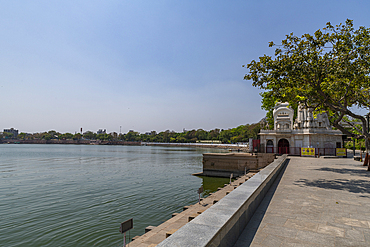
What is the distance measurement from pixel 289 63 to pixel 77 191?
17.8m

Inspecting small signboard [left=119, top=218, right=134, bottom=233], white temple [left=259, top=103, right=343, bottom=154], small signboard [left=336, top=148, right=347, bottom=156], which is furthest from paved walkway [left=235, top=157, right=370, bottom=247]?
white temple [left=259, top=103, right=343, bottom=154]

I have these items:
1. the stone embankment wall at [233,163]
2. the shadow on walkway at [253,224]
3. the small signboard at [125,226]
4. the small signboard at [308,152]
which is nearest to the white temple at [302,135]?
the small signboard at [308,152]

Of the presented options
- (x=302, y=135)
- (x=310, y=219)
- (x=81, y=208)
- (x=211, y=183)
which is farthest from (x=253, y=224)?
(x=302, y=135)

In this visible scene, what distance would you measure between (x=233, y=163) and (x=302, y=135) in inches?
608

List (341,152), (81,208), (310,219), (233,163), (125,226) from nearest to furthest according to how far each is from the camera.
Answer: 1. (125,226)
2. (310,219)
3. (81,208)
4. (233,163)
5. (341,152)

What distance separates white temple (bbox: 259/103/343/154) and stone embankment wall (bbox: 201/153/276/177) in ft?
32.1

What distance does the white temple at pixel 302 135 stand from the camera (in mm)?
33562

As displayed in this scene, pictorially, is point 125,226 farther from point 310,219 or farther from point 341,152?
point 341,152

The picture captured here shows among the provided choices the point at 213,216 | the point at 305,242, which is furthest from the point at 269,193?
the point at 213,216

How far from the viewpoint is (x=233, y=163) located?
26094mm

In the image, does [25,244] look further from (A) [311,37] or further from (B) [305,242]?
(A) [311,37]

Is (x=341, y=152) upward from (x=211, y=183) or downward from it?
upward

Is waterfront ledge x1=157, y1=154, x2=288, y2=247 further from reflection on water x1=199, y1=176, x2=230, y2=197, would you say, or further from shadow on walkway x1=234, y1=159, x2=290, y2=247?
reflection on water x1=199, y1=176, x2=230, y2=197

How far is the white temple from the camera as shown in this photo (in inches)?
1321
